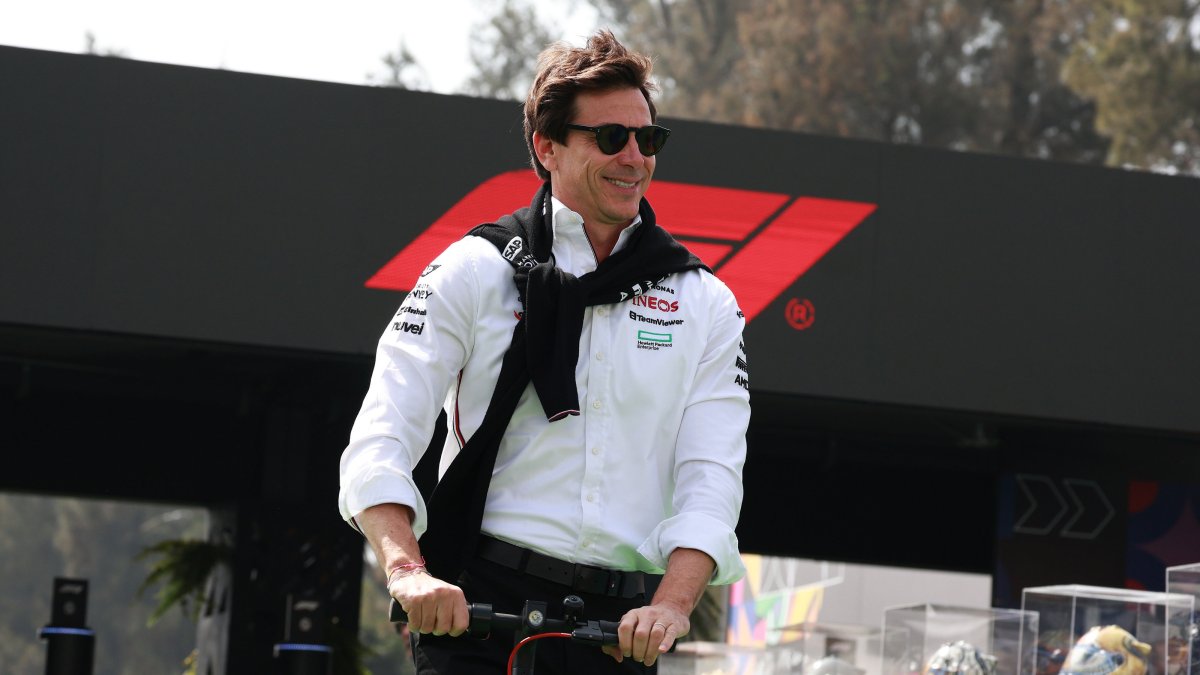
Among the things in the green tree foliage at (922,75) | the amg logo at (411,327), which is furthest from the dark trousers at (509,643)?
the green tree foliage at (922,75)

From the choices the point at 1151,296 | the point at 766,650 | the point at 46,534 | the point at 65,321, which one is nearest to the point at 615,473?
the point at 766,650

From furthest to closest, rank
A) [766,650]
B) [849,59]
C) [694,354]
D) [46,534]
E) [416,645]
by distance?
[46,534], [849,59], [766,650], [694,354], [416,645]

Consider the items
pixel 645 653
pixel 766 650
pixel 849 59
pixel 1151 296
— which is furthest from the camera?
pixel 849 59

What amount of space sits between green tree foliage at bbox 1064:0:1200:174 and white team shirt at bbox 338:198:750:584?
2396 cm

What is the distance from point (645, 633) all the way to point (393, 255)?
5.21 m

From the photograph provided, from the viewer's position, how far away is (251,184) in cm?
749

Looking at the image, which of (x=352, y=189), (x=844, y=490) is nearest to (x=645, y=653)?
(x=352, y=189)

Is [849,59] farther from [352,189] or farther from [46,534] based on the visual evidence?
[46,534]

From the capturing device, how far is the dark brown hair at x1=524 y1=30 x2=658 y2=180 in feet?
9.61

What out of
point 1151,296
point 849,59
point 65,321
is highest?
point 849,59

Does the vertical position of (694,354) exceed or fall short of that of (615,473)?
it exceeds it

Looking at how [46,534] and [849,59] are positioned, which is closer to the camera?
[849,59]

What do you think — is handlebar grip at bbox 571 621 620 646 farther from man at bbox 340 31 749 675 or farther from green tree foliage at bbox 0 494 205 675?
green tree foliage at bbox 0 494 205 675

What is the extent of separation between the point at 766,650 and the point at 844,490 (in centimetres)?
362
